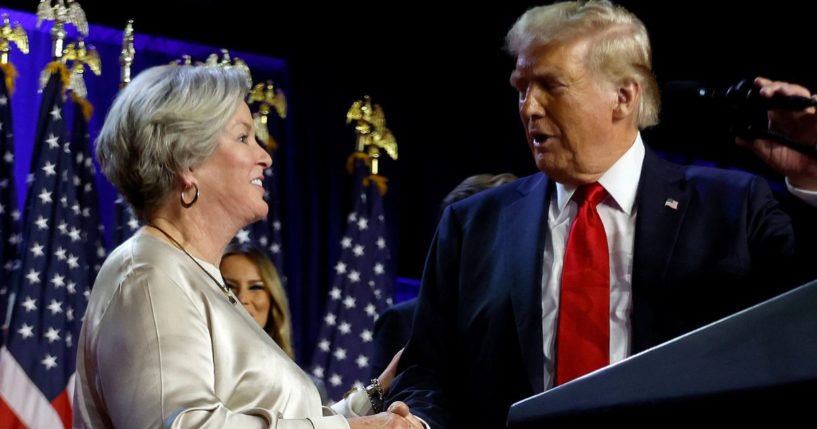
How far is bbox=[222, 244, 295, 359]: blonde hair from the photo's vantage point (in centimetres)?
390

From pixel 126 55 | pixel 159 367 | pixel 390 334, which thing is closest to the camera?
pixel 159 367

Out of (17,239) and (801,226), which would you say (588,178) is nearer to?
(801,226)

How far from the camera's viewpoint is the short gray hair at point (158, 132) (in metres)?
1.96

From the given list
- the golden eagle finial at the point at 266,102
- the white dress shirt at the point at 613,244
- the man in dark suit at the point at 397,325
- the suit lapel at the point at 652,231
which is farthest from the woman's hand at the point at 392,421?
the golden eagle finial at the point at 266,102

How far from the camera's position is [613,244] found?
206 cm

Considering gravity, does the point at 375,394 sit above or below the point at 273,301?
above

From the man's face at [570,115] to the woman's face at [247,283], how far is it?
1.99 meters

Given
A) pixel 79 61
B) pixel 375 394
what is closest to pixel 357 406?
pixel 375 394

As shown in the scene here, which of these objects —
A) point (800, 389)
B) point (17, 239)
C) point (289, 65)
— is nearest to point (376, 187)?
point (289, 65)

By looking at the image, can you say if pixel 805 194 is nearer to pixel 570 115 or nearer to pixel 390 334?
pixel 570 115

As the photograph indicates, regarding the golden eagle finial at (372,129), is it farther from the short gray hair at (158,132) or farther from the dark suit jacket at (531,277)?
the short gray hair at (158,132)

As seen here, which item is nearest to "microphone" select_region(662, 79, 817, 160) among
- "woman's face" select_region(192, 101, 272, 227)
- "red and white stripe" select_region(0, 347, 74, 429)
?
"woman's face" select_region(192, 101, 272, 227)

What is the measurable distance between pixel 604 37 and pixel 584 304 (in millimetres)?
543

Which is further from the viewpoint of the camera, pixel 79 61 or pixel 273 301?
pixel 79 61
